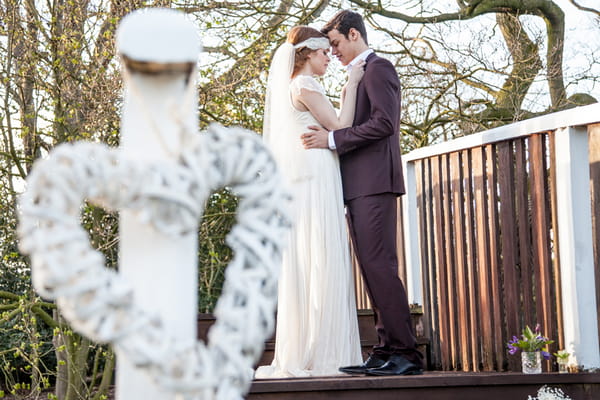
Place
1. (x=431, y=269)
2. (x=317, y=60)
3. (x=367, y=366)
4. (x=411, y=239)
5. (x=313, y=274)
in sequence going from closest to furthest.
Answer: (x=367, y=366) < (x=313, y=274) < (x=317, y=60) < (x=431, y=269) < (x=411, y=239)

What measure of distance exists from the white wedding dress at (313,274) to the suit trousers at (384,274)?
0.52 ft

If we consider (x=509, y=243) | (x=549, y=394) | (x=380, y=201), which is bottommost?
(x=549, y=394)

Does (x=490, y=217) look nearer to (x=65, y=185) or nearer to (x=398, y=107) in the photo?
(x=398, y=107)

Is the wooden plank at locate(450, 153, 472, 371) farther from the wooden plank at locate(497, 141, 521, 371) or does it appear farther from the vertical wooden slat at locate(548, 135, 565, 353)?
the vertical wooden slat at locate(548, 135, 565, 353)

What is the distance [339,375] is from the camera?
152 inches

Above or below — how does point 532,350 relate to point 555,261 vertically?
below

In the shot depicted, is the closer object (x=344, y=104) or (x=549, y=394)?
(x=549, y=394)

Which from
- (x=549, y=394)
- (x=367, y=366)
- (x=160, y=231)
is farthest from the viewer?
(x=367, y=366)

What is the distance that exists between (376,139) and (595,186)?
103 centimetres

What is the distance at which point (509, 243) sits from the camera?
4242mm

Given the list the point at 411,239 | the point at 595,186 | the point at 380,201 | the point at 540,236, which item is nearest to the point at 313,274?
the point at 380,201

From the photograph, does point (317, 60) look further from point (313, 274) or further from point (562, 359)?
point (562, 359)

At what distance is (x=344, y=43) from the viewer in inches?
166

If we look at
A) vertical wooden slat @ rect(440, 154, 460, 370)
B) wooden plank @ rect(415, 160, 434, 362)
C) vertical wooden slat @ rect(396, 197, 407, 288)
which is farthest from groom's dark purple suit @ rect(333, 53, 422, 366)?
vertical wooden slat @ rect(396, 197, 407, 288)
